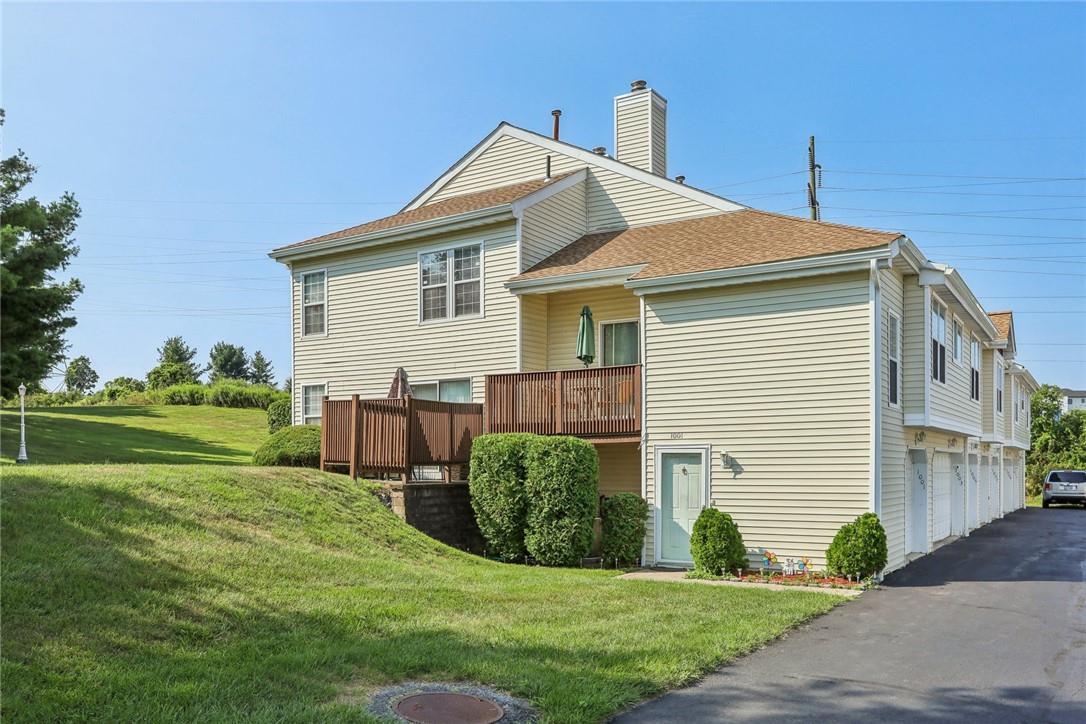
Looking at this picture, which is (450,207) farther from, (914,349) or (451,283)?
(914,349)

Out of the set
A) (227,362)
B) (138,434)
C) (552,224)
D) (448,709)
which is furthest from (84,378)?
(448,709)

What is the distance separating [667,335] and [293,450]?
26.0 feet

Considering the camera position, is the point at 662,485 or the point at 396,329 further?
the point at 396,329

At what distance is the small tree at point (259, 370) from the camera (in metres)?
90.4

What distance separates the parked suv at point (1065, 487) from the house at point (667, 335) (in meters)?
15.8

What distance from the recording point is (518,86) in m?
18.9

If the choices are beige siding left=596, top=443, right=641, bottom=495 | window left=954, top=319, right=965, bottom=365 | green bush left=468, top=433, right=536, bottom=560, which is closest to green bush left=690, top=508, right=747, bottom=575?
green bush left=468, top=433, right=536, bottom=560

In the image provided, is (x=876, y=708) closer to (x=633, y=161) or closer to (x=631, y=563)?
(x=631, y=563)

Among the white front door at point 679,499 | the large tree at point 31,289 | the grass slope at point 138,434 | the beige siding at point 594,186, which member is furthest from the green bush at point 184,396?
the white front door at point 679,499

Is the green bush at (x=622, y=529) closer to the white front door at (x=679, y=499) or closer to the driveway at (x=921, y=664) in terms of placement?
the white front door at (x=679, y=499)

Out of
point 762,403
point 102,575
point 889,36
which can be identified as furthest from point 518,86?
point 102,575

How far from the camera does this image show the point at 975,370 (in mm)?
21609

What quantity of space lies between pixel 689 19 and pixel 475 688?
35.1 ft

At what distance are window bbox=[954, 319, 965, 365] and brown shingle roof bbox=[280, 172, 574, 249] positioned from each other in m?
9.40
